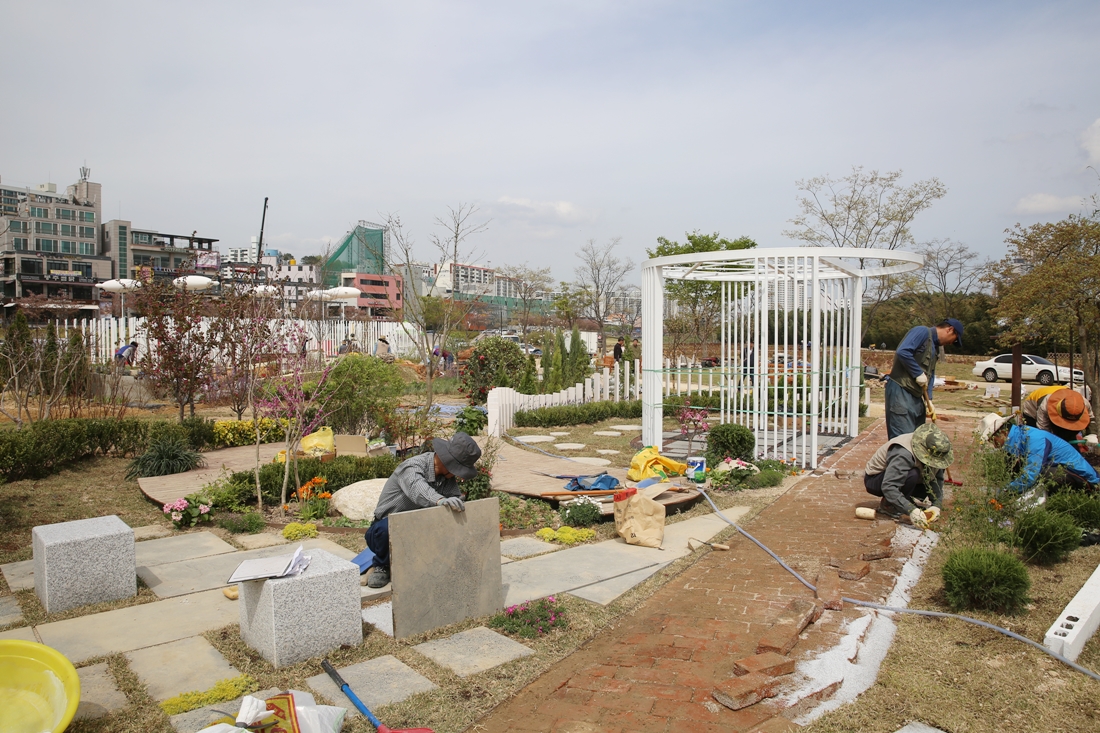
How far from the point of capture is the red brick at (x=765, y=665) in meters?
3.67

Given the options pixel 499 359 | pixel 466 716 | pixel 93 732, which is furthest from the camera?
pixel 499 359

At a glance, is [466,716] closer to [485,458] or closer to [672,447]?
[485,458]

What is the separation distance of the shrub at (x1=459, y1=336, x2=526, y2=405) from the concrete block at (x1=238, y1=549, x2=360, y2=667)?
11.8m

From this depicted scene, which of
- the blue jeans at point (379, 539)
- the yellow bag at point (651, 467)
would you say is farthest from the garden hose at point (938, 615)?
the blue jeans at point (379, 539)

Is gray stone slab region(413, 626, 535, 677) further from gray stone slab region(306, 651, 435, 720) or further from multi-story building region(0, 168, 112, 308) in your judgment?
multi-story building region(0, 168, 112, 308)

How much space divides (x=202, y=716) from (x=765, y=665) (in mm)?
2780

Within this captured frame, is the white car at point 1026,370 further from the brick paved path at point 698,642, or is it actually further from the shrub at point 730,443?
the brick paved path at point 698,642

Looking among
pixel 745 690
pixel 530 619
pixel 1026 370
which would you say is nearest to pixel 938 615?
pixel 745 690

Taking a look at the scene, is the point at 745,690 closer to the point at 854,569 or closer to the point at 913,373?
the point at 854,569

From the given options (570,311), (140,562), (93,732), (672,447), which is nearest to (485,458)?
(140,562)

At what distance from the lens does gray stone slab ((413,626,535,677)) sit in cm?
386

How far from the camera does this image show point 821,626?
4.38 meters

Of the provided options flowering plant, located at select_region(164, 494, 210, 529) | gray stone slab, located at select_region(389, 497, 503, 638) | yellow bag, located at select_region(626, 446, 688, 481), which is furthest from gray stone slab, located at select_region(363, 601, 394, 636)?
yellow bag, located at select_region(626, 446, 688, 481)

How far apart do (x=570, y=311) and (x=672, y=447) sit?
26334 millimetres
